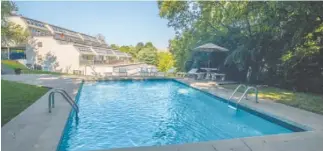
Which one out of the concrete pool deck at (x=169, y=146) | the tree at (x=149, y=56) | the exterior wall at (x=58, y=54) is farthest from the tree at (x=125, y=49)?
the concrete pool deck at (x=169, y=146)

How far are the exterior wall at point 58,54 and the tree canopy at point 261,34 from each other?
1434 cm

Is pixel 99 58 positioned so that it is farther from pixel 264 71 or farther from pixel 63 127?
pixel 63 127

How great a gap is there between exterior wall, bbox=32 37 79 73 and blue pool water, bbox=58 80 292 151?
1867cm

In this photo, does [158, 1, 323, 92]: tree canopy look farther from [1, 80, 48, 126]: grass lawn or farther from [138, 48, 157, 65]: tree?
[138, 48, 157, 65]: tree

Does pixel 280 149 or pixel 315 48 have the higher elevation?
pixel 315 48

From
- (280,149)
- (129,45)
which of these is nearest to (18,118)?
(280,149)

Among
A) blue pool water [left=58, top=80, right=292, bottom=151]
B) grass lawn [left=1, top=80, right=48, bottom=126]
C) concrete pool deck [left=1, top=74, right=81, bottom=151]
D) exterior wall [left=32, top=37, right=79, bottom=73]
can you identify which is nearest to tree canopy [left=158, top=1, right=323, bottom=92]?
blue pool water [left=58, top=80, right=292, bottom=151]

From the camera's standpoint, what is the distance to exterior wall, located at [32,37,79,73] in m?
25.3

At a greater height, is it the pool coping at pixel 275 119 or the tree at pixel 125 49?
the tree at pixel 125 49

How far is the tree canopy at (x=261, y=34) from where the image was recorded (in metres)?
8.34

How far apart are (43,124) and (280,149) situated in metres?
4.15

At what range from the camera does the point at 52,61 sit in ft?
83.5

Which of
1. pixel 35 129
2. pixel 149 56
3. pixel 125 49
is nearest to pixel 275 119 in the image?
pixel 35 129

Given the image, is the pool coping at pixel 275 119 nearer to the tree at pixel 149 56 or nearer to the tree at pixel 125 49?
the tree at pixel 149 56
